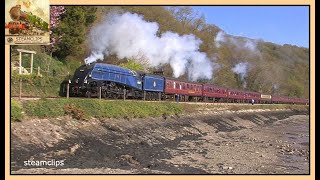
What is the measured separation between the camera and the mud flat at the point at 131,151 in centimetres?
1102

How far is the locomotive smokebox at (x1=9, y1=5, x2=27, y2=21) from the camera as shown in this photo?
969cm

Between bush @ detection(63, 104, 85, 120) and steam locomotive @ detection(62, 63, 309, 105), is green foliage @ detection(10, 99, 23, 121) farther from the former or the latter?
steam locomotive @ detection(62, 63, 309, 105)

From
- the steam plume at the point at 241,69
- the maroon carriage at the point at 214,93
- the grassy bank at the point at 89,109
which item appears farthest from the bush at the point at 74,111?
the steam plume at the point at 241,69

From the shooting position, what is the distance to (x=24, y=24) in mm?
9922

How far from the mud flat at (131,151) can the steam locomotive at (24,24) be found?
3418 mm

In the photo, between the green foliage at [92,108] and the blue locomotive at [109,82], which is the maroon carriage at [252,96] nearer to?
the blue locomotive at [109,82]

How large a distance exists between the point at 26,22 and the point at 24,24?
17 centimetres

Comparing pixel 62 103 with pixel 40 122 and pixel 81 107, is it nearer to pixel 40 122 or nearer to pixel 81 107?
pixel 81 107

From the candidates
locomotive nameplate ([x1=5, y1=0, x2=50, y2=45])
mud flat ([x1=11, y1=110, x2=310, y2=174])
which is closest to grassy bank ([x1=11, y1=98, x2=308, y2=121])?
mud flat ([x1=11, y1=110, x2=310, y2=174])

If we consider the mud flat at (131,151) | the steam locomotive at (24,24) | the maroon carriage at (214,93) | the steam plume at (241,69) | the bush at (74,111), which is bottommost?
the mud flat at (131,151)

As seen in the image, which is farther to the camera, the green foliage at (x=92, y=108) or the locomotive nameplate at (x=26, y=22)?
the green foliage at (x=92, y=108)

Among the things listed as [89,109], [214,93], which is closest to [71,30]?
[89,109]

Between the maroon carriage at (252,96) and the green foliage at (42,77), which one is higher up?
the green foliage at (42,77)

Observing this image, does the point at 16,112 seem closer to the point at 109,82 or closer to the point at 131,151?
the point at 131,151
